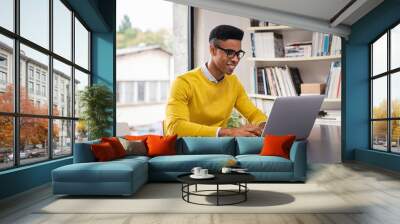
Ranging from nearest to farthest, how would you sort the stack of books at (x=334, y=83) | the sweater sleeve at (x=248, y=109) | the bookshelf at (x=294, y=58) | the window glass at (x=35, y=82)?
the window glass at (x=35, y=82) < the sweater sleeve at (x=248, y=109) < the bookshelf at (x=294, y=58) < the stack of books at (x=334, y=83)

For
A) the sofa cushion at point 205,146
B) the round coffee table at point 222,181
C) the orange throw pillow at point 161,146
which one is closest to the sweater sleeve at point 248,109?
the sofa cushion at point 205,146

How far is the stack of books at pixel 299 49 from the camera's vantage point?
8.45m

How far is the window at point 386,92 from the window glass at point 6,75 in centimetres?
571

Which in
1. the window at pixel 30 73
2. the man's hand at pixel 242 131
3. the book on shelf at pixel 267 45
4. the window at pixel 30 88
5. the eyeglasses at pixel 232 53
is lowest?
the man's hand at pixel 242 131

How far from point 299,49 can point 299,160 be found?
10.6 feet

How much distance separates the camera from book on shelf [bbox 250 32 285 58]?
27.8 feet

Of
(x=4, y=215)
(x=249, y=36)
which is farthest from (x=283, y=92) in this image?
(x=4, y=215)

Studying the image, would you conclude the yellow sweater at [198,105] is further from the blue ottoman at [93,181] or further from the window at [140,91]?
the window at [140,91]

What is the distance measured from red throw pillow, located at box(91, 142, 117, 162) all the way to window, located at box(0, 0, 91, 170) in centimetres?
84

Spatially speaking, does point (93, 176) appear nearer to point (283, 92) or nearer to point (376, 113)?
point (283, 92)

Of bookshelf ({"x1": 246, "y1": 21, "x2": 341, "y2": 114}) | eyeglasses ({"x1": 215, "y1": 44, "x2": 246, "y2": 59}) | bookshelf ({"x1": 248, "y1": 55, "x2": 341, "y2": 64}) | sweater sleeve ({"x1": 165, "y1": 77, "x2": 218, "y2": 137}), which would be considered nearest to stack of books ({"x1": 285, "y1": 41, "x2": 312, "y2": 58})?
bookshelf ({"x1": 246, "y1": 21, "x2": 341, "y2": 114})

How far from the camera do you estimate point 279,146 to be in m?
6.16

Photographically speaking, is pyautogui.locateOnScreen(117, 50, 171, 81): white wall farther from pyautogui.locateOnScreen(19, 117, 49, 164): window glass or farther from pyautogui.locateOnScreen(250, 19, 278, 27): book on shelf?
pyautogui.locateOnScreen(19, 117, 49, 164): window glass

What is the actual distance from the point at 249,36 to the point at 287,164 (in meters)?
3.53
